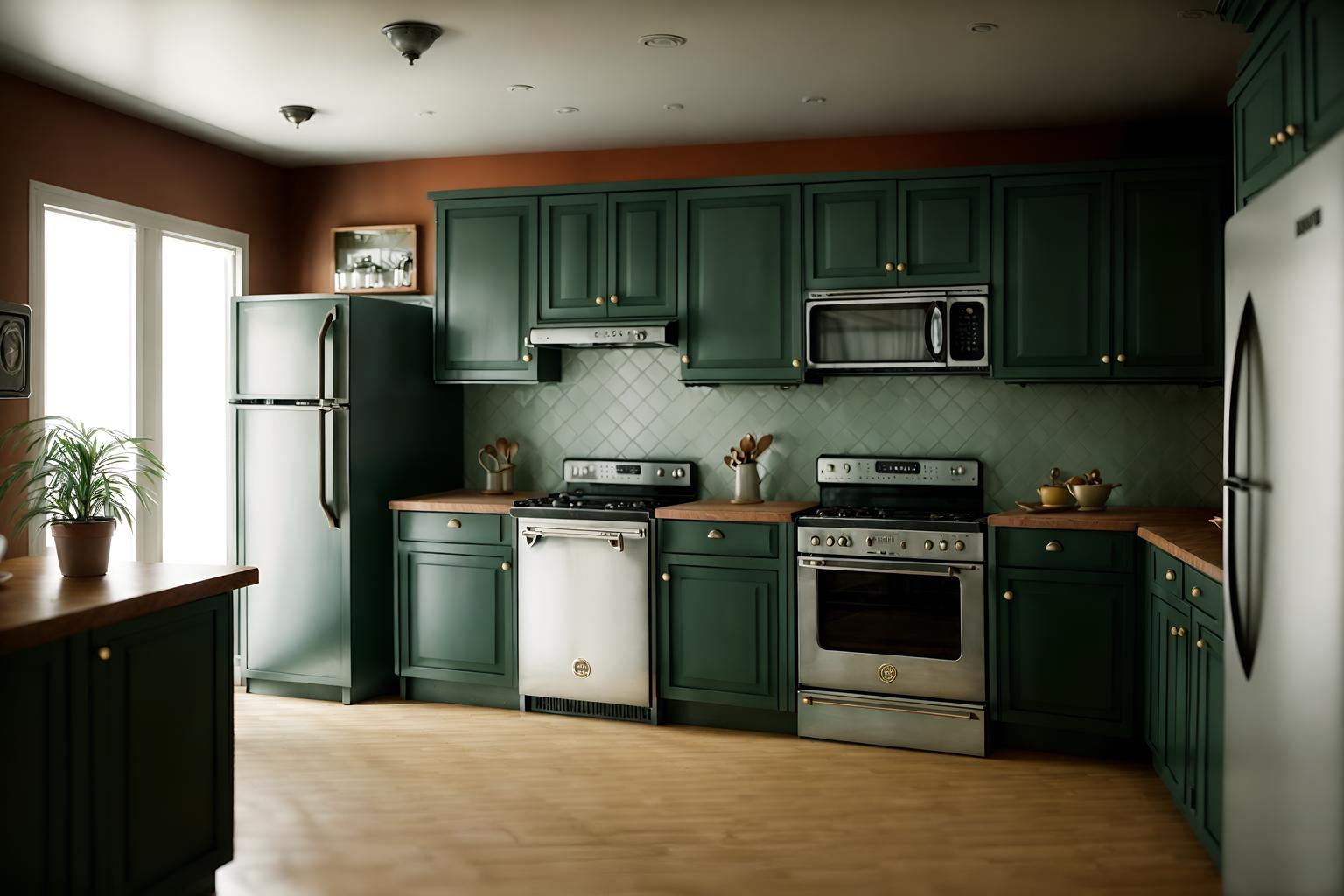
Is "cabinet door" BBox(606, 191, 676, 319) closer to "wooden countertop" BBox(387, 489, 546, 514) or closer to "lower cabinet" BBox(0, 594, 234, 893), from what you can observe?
"wooden countertop" BBox(387, 489, 546, 514)

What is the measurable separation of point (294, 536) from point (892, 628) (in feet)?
8.90

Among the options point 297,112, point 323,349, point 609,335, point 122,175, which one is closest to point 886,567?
point 609,335

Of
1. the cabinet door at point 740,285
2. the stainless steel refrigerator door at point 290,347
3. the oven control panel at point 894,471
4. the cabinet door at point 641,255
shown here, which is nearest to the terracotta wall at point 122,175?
the stainless steel refrigerator door at point 290,347

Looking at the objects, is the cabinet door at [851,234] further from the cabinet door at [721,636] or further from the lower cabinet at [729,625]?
the cabinet door at [721,636]

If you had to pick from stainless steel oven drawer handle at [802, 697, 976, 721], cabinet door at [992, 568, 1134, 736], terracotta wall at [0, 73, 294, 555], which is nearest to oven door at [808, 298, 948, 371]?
cabinet door at [992, 568, 1134, 736]

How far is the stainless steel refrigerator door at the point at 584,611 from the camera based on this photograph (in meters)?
4.47

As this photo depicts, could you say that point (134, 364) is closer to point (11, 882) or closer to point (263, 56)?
point (263, 56)

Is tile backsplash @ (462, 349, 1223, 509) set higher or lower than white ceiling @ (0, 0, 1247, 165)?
lower

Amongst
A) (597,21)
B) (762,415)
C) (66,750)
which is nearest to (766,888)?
(66,750)

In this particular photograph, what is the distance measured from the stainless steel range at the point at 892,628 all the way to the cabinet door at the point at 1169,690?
0.61 m

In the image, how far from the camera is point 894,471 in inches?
183

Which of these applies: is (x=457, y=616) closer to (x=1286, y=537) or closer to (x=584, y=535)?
(x=584, y=535)

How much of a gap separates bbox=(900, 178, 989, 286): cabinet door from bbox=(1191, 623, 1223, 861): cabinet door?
181cm

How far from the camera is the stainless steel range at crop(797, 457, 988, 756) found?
13.3 ft
